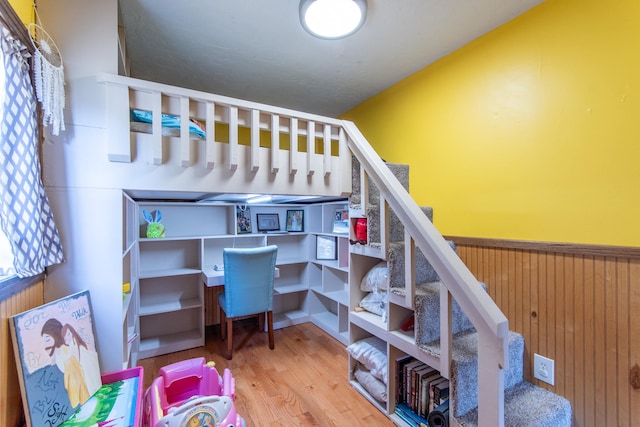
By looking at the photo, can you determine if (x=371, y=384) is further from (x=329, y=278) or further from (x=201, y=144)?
(x=201, y=144)

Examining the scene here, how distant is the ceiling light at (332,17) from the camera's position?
Result: 1.63 metres

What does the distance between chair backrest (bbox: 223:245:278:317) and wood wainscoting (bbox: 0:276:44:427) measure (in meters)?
1.37

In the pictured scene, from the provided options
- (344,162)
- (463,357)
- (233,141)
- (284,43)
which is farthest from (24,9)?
(463,357)

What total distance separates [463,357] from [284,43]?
2279mm

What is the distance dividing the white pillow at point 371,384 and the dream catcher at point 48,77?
2098 mm

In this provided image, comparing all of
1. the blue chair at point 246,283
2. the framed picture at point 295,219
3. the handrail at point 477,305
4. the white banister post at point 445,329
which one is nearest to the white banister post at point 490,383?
Result: the handrail at point 477,305

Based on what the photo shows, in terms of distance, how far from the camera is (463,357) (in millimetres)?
1290

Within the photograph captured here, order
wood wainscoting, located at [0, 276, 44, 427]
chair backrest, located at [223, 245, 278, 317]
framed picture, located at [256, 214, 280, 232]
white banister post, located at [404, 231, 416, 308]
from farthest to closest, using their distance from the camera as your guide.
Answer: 1. framed picture, located at [256, 214, 280, 232]
2. chair backrest, located at [223, 245, 278, 317]
3. white banister post, located at [404, 231, 416, 308]
4. wood wainscoting, located at [0, 276, 44, 427]

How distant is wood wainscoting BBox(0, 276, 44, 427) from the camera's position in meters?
0.81

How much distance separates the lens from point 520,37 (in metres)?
1.67

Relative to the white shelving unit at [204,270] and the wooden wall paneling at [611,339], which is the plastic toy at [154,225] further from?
the wooden wall paneling at [611,339]

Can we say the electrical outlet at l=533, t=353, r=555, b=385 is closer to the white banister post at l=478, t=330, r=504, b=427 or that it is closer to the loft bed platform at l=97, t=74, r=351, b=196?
the white banister post at l=478, t=330, r=504, b=427

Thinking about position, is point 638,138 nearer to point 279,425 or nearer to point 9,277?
point 279,425

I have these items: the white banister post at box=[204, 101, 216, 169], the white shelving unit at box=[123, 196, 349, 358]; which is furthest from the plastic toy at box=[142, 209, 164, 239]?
the white banister post at box=[204, 101, 216, 169]
